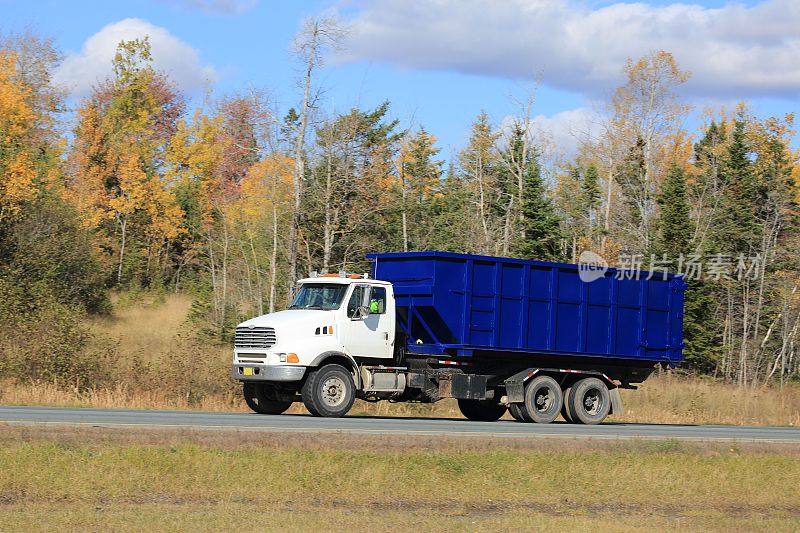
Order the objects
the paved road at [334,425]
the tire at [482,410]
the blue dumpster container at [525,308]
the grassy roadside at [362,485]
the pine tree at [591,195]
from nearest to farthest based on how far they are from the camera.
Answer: the grassy roadside at [362,485] → the paved road at [334,425] → the blue dumpster container at [525,308] → the tire at [482,410] → the pine tree at [591,195]

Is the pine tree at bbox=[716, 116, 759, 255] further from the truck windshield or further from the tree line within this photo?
the truck windshield

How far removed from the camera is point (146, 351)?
41.2 meters

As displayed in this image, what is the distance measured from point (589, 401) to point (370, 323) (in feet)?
20.4

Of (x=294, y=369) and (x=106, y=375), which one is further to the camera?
(x=106, y=375)

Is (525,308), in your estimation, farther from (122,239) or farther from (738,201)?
(122,239)

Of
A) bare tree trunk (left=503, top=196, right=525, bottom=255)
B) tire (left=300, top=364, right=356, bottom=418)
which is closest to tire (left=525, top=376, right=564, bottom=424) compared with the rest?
tire (left=300, top=364, right=356, bottom=418)

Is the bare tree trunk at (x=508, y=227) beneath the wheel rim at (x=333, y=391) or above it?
above

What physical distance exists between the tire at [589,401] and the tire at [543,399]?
0.36m

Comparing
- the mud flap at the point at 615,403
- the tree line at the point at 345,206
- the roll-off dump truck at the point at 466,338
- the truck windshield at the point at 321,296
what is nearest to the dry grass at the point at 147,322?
Answer: the tree line at the point at 345,206

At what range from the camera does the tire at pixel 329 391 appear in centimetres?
2250

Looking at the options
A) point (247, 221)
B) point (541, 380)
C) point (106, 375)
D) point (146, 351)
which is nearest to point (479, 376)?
point (541, 380)

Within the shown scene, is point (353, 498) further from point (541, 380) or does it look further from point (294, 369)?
point (541, 380)

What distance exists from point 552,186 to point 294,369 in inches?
1773

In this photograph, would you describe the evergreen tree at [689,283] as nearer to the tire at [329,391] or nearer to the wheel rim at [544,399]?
the wheel rim at [544,399]
